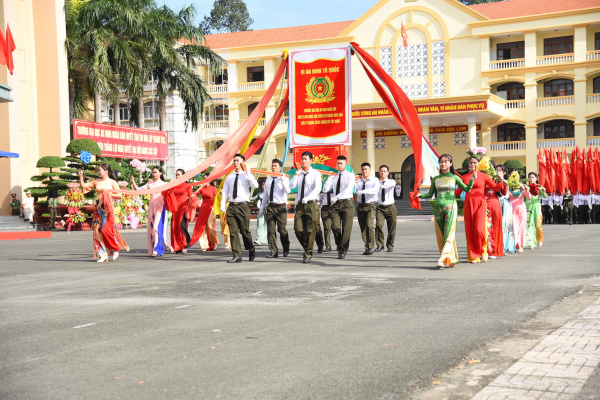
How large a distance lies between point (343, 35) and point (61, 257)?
3354 cm

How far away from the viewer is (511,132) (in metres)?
42.6

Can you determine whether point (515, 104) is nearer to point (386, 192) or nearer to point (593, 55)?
point (593, 55)

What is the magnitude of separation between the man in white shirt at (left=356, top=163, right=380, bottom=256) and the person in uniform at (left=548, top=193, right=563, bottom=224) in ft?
49.2

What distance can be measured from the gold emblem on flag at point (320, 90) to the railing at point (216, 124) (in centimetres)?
3146

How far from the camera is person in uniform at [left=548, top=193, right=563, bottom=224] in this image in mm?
26891

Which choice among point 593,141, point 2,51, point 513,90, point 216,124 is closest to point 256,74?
point 216,124

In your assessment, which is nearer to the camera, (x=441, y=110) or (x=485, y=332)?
(x=485, y=332)

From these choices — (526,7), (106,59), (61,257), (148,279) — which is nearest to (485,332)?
(148,279)

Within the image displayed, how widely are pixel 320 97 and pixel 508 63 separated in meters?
28.5

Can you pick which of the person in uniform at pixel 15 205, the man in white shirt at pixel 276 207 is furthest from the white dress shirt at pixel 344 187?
the person in uniform at pixel 15 205

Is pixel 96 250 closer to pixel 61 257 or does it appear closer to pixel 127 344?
pixel 61 257

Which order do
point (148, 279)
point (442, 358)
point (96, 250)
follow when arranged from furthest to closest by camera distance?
point (96, 250), point (148, 279), point (442, 358)

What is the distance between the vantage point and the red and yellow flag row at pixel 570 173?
Answer: 26.5 metres

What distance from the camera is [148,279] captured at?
9.51 metres
